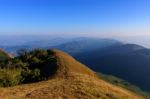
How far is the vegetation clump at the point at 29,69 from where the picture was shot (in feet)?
147

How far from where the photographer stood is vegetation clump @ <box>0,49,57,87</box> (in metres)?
44.7

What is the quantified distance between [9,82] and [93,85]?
15499mm

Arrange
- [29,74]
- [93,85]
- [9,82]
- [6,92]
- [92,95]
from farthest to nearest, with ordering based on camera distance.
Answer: [29,74] < [9,82] < [93,85] < [6,92] < [92,95]

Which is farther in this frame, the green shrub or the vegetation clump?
the vegetation clump

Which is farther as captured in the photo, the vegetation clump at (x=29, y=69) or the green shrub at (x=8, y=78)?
the vegetation clump at (x=29, y=69)

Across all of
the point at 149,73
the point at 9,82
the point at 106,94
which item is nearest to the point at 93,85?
the point at 106,94

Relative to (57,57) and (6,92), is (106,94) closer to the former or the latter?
(6,92)

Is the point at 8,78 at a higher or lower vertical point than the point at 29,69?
higher

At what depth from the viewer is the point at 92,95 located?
32438 mm

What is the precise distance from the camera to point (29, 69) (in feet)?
196

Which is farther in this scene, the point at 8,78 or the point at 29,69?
the point at 29,69

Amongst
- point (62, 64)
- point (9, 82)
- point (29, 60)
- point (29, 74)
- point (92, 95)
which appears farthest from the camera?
point (29, 60)

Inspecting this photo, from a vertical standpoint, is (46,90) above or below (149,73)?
above

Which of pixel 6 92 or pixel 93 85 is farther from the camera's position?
pixel 93 85
